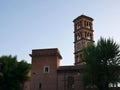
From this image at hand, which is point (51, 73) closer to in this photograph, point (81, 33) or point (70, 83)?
point (70, 83)

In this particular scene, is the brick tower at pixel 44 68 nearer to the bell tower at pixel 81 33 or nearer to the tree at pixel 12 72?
the tree at pixel 12 72

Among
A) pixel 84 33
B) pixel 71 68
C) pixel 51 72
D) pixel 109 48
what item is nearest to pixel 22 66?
pixel 51 72

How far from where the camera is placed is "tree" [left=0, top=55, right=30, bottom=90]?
36.3 metres

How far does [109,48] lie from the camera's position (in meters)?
36.0

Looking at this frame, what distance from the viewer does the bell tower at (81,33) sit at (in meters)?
62.6

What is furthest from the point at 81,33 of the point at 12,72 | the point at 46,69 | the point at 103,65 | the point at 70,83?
the point at 12,72

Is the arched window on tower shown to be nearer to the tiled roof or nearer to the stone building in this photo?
the stone building

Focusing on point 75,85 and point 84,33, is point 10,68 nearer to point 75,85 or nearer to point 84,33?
point 75,85

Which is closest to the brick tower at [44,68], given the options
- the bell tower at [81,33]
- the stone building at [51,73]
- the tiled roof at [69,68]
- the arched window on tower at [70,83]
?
the stone building at [51,73]

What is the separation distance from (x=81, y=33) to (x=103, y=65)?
28886 mm

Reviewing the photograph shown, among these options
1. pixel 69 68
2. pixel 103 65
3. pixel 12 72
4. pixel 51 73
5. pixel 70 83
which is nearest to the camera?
pixel 103 65

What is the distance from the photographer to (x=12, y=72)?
37406 millimetres

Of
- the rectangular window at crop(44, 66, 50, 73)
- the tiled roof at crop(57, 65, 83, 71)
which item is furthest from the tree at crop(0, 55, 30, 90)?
the tiled roof at crop(57, 65, 83, 71)

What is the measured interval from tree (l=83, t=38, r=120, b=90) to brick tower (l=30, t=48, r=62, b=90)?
793 cm
